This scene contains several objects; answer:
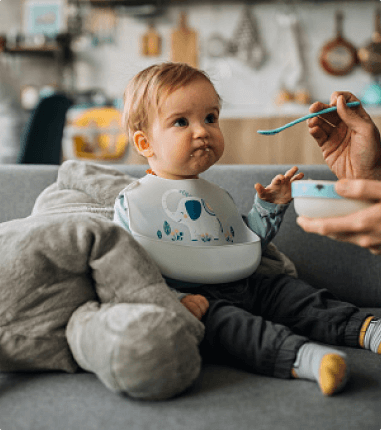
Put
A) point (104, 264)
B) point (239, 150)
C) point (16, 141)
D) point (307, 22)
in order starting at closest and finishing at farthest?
point (104, 264), point (239, 150), point (307, 22), point (16, 141)

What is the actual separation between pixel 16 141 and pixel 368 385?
173 inches

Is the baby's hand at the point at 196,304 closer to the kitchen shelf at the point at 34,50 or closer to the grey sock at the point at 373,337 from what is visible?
the grey sock at the point at 373,337

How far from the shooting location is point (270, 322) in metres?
0.87

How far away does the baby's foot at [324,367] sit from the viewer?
0.74 meters

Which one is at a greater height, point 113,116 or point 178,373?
point 113,116

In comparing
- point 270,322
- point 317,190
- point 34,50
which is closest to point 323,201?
point 317,190

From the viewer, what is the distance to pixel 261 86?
176 inches

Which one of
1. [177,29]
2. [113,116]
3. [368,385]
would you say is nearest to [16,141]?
[113,116]

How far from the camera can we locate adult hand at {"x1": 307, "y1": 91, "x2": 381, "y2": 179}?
102 cm

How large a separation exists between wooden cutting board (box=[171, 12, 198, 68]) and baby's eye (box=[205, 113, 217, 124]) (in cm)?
357

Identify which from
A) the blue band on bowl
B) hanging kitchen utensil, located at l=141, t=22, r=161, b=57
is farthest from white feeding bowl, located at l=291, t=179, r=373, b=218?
hanging kitchen utensil, located at l=141, t=22, r=161, b=57

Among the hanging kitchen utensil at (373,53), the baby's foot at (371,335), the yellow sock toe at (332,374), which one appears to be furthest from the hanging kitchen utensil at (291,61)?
the yellow sock toe at (332,374)

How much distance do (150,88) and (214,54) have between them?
365 centimetres

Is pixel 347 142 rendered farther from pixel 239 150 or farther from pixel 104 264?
pixel 239 150
